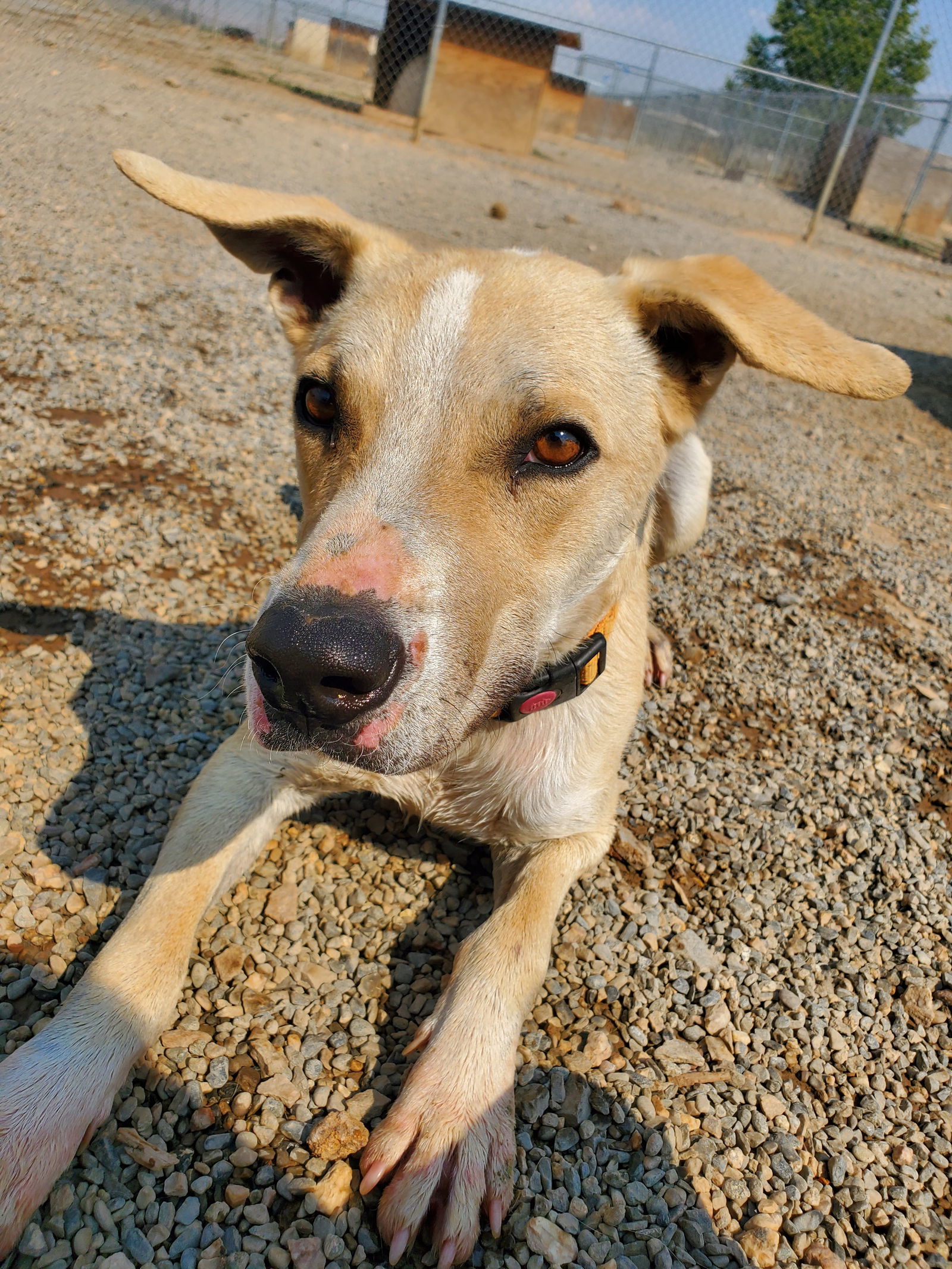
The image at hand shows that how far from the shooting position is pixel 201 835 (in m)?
2.51

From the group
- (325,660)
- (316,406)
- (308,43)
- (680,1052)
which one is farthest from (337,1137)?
(308,43)

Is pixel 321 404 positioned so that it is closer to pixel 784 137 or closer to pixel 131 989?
pixel 131 989

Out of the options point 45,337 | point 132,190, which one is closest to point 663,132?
point 132,190

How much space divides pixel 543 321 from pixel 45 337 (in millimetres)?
4927

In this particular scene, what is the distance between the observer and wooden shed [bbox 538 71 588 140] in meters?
32.5

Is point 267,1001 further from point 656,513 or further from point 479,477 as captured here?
point 656,513

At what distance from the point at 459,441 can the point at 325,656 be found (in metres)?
0.74

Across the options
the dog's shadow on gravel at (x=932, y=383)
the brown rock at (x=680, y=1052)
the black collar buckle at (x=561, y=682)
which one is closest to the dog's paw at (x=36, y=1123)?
the black collar buckle at (x=561, y=682)

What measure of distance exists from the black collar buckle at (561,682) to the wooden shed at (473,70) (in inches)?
765

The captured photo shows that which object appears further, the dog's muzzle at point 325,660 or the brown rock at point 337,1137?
the brown rock at point 337,1137

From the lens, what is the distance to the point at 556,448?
7.00 ft

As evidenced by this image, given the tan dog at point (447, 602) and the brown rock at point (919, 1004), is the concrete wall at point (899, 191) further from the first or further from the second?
the brown rock at point (919, 1004)

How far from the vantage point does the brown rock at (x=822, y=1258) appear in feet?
6.88

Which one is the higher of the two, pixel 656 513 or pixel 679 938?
pixel 656 513
